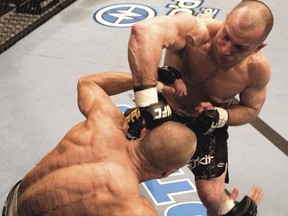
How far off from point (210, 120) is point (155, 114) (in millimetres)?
392

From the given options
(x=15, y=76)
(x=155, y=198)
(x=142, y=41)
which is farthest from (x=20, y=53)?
(x=142, y=41)

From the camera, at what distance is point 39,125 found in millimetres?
3121

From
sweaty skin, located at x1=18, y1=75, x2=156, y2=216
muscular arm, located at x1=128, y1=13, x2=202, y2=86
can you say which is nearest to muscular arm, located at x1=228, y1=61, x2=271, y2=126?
muscular arm, located at x1=128, y1=13, x2=202, y2=86

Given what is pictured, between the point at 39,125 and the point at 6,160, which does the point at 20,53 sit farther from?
the point at 6,160

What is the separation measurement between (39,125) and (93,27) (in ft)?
4.85

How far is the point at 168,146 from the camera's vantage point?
60.5 inches

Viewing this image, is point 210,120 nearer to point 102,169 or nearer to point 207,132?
point 207,132

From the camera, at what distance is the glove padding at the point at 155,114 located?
1581 millimetres

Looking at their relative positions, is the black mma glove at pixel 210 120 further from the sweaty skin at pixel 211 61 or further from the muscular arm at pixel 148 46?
the muscular arm at pixel 148 46

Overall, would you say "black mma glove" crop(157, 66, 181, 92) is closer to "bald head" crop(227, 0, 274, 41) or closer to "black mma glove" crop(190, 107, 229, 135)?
"black mma glove" crop(190, 107, 229, 135)

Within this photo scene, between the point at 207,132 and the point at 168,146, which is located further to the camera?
the point at 207,132

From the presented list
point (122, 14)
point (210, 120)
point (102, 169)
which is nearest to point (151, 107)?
point (102, 169)

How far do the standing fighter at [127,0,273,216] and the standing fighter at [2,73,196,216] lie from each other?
139mm

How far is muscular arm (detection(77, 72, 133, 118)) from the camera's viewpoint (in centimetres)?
192
